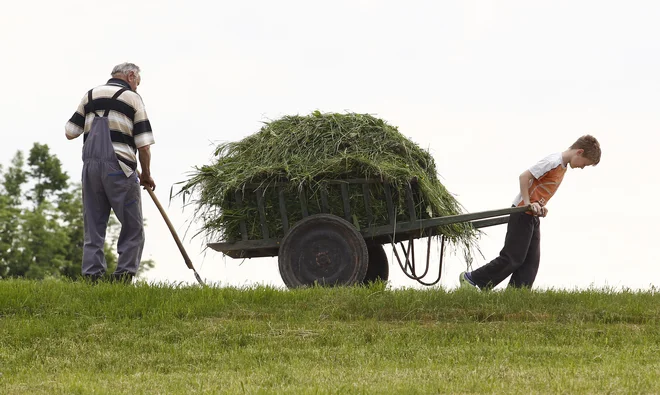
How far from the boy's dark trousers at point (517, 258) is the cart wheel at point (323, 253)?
1.53 metres

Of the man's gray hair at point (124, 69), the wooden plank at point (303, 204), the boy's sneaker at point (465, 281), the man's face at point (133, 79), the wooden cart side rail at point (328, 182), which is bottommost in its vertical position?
the boy's sneaker at point (465, 281)

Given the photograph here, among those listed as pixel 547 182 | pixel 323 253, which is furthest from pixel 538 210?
pixel 323 253

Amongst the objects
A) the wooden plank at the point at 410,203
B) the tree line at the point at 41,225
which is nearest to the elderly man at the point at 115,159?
the wooden plank at the point at 410,203

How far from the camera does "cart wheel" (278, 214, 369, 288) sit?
37.7 ft

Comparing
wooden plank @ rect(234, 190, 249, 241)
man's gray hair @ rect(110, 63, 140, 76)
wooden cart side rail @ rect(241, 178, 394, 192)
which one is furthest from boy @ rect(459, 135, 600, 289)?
man's gray hair @ rect(110, 63, 140, 76)

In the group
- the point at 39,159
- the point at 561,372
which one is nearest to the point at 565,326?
the point at 561,372

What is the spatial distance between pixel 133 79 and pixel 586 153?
18.5 ft

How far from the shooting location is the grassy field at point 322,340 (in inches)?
286

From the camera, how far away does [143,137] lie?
10.7 meters

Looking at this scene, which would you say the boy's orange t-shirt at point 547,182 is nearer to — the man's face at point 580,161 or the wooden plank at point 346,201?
the man's face at point 580,161

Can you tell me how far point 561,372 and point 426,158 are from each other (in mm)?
5234

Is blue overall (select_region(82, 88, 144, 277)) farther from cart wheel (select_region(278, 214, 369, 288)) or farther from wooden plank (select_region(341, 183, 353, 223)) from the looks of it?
wooden plank (select_region(341, 183, 353, 223))

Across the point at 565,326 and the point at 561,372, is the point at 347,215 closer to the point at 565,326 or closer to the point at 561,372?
the point at 565,326

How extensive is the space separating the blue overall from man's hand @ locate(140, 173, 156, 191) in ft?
0.79
